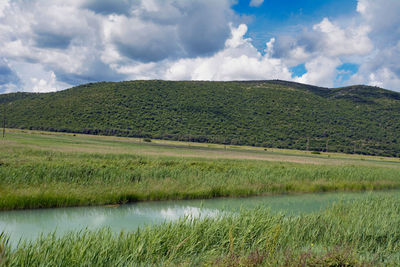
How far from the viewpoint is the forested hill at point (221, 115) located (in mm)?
96375

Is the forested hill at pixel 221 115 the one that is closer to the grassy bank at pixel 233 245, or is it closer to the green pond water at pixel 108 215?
the green pond water at pixel 108 215

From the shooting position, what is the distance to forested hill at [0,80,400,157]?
96.4 meters

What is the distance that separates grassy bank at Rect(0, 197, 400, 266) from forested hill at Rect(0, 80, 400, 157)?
83.7 meters

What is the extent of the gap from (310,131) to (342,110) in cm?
3007

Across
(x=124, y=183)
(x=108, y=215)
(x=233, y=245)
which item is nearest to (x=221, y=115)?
(x=124, y=183)

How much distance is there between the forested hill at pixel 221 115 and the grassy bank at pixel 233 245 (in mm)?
83664

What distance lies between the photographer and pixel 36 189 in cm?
1354

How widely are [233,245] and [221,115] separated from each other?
107331 millimetres

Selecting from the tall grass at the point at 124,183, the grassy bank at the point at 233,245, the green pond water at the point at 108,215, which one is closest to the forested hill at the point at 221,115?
the tall grass at the point at 124,183

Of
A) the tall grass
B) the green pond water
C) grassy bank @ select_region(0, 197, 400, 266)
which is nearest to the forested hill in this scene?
the tall grass

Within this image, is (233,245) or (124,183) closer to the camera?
(233,245)

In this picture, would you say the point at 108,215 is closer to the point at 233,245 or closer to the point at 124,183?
the point at 124,183

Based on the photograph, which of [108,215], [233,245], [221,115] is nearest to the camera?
[233,245]

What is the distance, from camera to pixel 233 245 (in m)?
7.75
